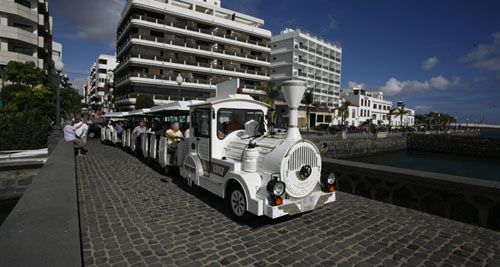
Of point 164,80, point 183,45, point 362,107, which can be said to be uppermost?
point 183,45

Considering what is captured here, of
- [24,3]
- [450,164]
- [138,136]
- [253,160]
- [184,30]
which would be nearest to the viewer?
[253,160]

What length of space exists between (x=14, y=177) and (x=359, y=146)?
32.2 m

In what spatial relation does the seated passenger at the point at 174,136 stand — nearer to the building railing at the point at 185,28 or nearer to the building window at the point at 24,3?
the building railing at the point at 185,28

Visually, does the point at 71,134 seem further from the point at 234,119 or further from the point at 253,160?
the point at 253,160

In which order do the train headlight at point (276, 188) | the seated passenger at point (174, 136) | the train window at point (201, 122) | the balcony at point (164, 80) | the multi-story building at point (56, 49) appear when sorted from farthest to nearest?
the multi-story building at point (56, 49), the balcony at point (164, 80), the seated passenger at point (174, 136), the train window at point (201, 122), the train headlight at point (276, 188)

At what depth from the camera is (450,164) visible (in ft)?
103

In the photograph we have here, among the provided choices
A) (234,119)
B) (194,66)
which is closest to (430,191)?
(234,119)

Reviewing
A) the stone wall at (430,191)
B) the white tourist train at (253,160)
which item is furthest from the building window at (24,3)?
the stone wall at (430,191)

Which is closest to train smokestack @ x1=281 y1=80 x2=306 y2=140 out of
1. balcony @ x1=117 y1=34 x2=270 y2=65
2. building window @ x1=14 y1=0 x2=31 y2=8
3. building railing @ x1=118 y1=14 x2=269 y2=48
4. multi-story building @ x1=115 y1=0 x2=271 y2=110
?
multi-story building @ x1=115 y1=0 x2=271 y2=110

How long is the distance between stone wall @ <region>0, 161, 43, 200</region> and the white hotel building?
49730 millimetres

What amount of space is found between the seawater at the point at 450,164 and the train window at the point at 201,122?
87.6ft

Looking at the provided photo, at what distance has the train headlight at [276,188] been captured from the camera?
4730mm

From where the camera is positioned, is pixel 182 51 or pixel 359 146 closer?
pixel 359 146

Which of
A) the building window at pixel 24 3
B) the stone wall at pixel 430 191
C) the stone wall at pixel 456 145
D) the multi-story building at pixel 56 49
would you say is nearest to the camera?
the stone wall at pixel 430 191
